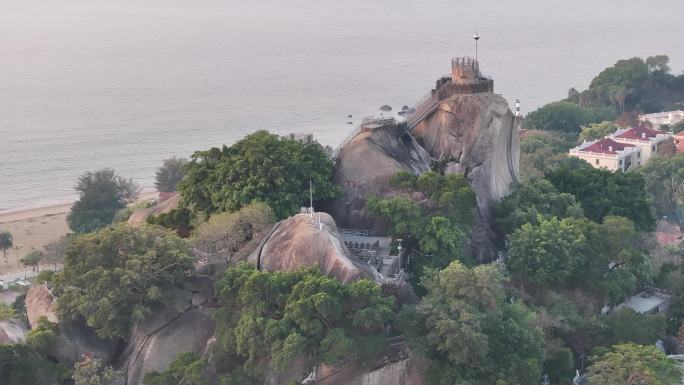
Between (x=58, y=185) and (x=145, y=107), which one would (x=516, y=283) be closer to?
(x=58, y=185)

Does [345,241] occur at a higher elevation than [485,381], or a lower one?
higher

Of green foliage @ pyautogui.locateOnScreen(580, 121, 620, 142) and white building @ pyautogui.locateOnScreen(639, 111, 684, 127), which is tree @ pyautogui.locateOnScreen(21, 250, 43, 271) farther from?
white building @ pyautogui.locateOnScreen(639, 111, 684, 127)

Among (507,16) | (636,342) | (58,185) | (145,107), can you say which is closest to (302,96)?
(145,107)

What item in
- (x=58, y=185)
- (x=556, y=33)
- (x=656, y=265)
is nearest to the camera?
(x=656, y=265)

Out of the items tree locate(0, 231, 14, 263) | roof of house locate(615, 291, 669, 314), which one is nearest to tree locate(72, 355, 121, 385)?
roof of house locate(615, 291, 669, 314)

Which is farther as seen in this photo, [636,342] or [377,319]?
[636,342]

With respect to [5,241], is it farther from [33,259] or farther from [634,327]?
[634,327]

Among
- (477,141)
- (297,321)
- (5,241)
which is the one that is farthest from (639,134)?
(297,321)
